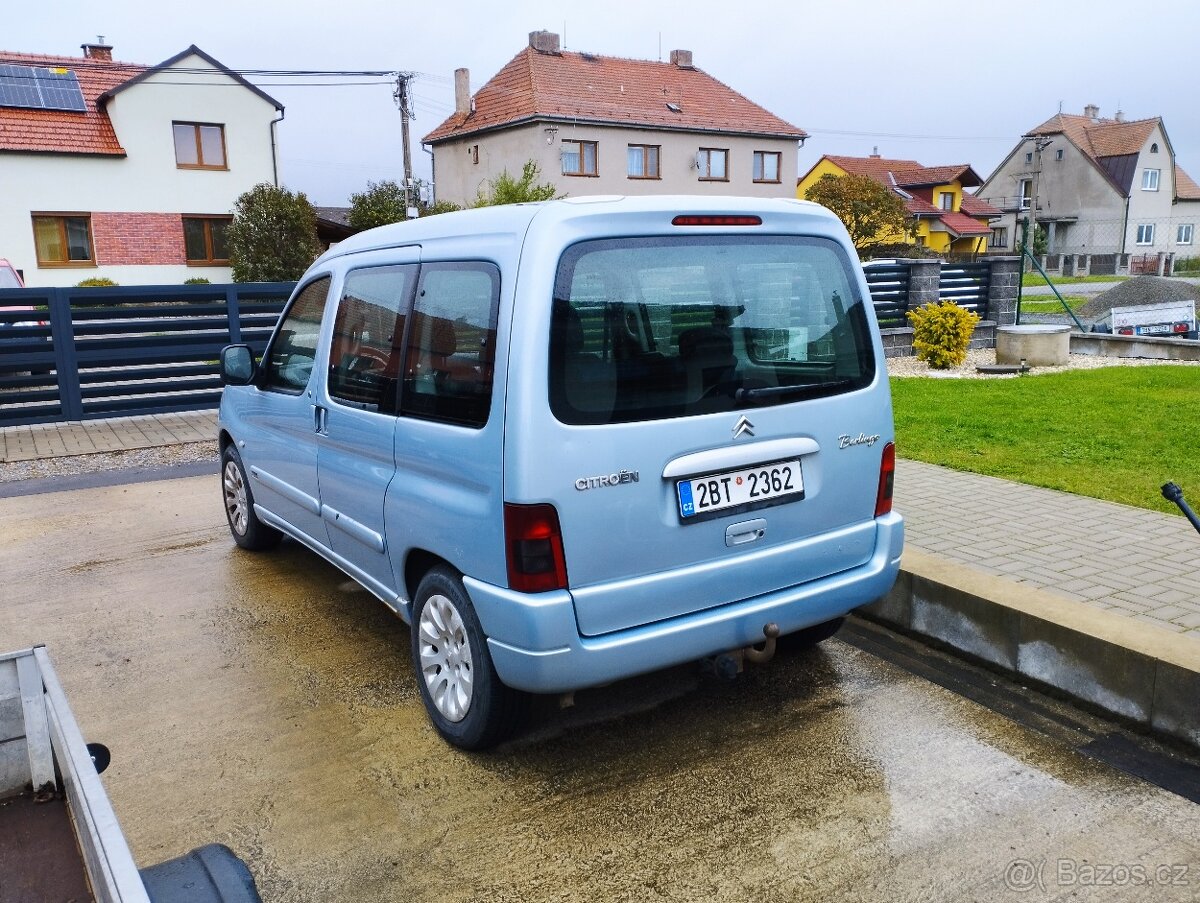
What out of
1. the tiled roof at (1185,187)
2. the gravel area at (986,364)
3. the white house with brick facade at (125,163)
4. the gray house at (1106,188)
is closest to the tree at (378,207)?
the white house with brick facade at (125,163)

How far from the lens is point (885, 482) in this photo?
394cm

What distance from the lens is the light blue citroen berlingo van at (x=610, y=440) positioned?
3.17m

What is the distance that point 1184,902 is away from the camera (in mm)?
2713

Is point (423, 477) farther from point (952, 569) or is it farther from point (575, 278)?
point (952, 569)

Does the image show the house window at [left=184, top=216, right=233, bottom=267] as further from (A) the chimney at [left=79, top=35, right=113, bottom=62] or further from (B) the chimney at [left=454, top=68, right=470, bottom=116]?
(B) the chimney at [left=454, top=68, right=470, bottom=116]

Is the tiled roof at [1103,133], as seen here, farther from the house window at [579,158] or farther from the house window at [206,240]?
the house window at [206,240]

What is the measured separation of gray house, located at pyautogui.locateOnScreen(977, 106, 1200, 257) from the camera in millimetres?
59688

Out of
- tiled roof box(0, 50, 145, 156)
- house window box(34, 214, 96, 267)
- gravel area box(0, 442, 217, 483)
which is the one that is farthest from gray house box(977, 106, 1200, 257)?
gravel area box(0, 442, 217, 483)

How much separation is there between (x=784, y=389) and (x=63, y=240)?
30.9 m

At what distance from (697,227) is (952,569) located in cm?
233

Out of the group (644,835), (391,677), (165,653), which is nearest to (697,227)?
(644,835)

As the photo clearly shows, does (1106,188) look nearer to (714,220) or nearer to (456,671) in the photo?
(714,220)

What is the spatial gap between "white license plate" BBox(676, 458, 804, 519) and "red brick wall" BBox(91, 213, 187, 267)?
30.6m

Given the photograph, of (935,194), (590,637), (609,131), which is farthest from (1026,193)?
(590,637)
